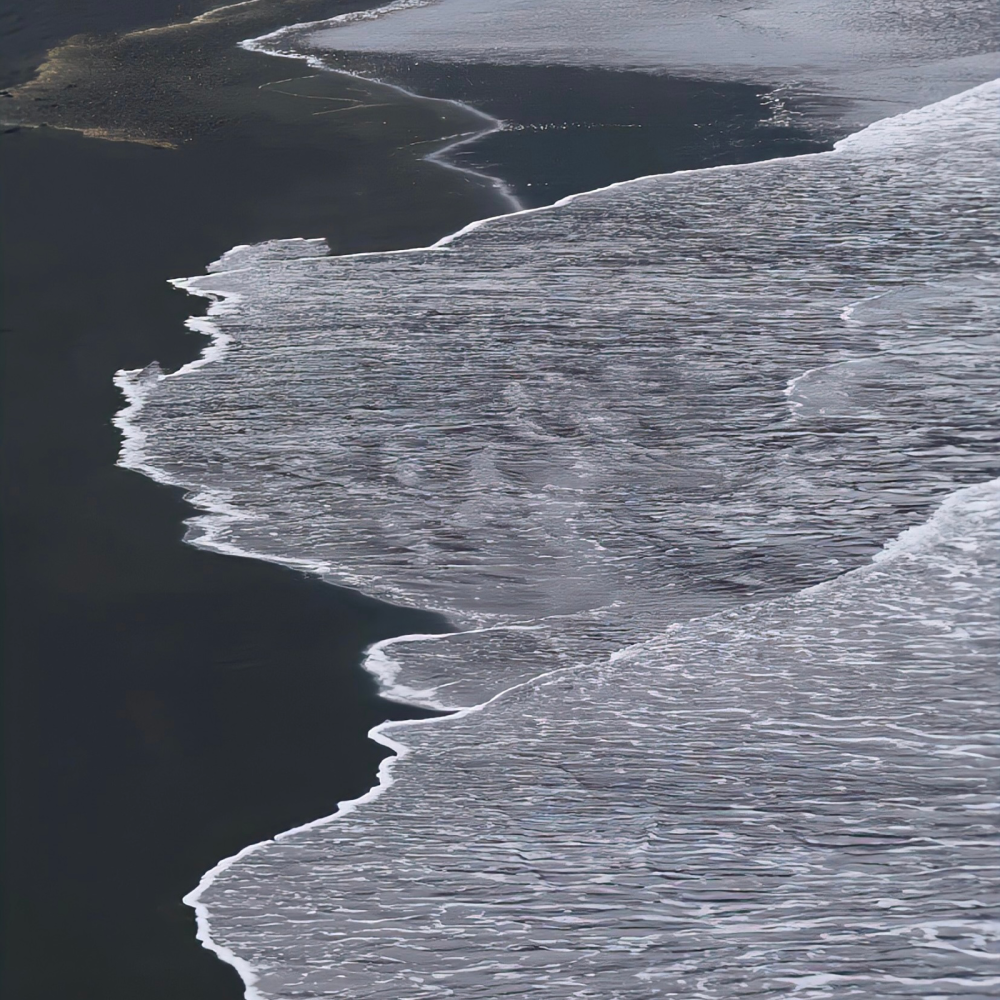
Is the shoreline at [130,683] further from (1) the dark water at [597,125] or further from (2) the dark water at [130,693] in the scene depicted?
(1) the dark water at [597,125]

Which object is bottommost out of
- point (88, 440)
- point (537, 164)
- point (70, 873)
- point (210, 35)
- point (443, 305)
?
Answer: point (70, 873)

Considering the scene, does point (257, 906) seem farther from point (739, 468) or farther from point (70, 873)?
point (739, 468)

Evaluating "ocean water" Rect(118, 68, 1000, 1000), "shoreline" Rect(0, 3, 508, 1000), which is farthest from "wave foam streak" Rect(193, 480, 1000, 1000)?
"shoreline" Rect(0, 3, 508, 1000)

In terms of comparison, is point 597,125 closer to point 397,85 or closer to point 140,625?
point 397,85

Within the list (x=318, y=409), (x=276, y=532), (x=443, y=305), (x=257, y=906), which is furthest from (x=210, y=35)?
(x=257, y=906)

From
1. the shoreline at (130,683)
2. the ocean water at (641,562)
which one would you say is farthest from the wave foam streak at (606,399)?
the shoreline at (130,683)

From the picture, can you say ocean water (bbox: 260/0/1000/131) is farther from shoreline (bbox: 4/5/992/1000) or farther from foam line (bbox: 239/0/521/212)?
shoreline (bbox: 4/5/992/1000)
